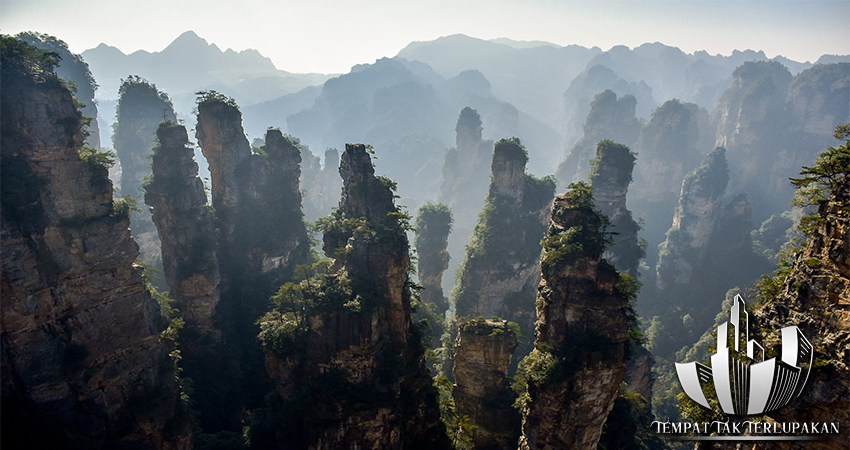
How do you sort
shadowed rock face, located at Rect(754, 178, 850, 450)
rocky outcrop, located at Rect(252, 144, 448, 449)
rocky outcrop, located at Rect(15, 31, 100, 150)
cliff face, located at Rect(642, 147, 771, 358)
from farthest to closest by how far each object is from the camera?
cliff face, located at Rect(642, 147, 771, 358)
rocky outcrop, located at Rect(15, 31, 100, 150)
rocky outcrop, located at Rect(252, 144, 448, 449)
shadowed rock face, located at Rect(754, 178, 850, 450)

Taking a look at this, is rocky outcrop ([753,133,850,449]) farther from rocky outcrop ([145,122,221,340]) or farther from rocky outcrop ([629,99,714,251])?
rocky outcrop ([629,99,714,251])

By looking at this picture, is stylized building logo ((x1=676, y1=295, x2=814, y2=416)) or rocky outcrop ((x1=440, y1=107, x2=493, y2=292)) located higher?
rocky outcrop ((x1=440, y1=107, x2=493, y2=292))

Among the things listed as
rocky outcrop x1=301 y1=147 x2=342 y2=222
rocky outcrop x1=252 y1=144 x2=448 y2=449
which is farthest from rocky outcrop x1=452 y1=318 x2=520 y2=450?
rocky outcrop x1=301 y1=147 x2=342 y2=222

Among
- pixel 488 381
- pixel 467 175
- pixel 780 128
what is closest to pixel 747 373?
pixel 488 381

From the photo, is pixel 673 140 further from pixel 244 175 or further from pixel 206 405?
pixel 206 405

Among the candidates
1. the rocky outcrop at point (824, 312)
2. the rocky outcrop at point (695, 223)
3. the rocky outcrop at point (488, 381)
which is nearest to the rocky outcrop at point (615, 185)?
the rocky outcrop at point (695, 223)

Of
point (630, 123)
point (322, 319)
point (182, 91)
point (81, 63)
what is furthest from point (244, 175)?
point (182, 91)

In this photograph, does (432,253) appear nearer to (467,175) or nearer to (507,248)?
(507,248)
